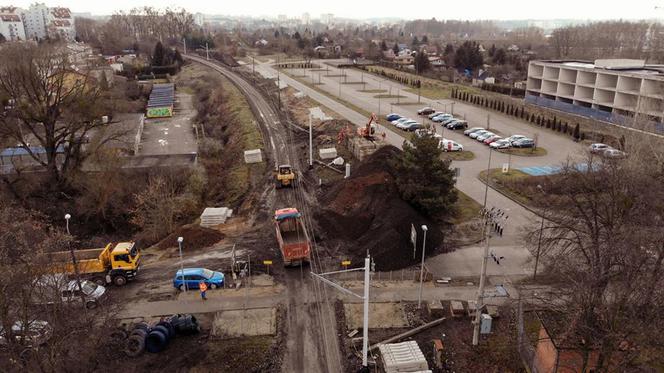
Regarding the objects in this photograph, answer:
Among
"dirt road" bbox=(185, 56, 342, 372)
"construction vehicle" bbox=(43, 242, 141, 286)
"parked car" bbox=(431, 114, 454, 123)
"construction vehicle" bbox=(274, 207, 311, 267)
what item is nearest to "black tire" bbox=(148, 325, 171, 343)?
"dirt road" bbox=(185, 56, 342, 372)

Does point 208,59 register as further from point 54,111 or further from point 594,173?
point 594,173

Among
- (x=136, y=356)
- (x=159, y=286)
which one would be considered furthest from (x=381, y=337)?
(x=159, y=286)

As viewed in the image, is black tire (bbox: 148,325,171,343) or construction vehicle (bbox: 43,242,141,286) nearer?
black tire (bbox: 148,325,171,343)

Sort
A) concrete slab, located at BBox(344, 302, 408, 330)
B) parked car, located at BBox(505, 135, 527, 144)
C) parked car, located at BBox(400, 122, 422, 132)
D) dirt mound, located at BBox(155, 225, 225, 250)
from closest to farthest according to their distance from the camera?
concrete slab, located at BBox(344, 302, 408, 330)
dirt mound, located at BBox(155, 225, 225, 250)
parked car, located at BBox(505, 135, 527, 144)
parked car, located at BBox(400, 122, 422, 132)

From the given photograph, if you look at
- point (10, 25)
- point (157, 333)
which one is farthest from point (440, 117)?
point (10, 25)

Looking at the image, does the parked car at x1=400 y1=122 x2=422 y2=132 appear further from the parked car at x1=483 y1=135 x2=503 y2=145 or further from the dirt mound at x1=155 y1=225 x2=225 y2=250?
the dirt mound at x1=155 y1=225 x2=225 y2=250

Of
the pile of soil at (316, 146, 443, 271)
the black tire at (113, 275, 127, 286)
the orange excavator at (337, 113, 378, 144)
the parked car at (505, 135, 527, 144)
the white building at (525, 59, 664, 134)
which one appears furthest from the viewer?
the white building at (525, 59, 664, 134)

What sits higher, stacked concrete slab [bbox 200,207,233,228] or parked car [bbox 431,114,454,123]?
parked car [bbox 431,114,454,123]

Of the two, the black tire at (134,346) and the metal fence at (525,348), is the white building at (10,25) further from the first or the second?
the metal fence at (525,348)
